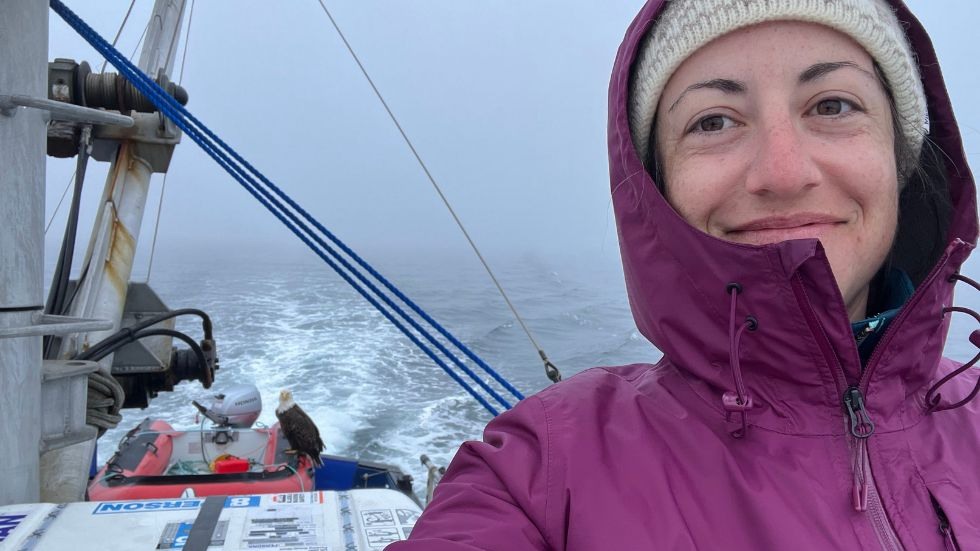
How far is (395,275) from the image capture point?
77.0ft

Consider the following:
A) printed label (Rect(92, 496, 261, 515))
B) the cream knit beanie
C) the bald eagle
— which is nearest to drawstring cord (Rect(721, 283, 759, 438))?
the cream knit beanie

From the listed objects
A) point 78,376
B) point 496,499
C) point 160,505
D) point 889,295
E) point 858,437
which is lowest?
point 160,505

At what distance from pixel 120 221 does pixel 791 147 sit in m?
3.33

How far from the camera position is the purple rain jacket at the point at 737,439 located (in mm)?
683

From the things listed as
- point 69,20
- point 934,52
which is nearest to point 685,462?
point 934,52

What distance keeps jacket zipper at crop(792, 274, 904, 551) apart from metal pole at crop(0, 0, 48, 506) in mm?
1735

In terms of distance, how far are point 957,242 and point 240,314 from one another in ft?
47.1

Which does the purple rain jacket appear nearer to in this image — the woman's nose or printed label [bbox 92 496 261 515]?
the woman's nose

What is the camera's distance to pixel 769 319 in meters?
0.73

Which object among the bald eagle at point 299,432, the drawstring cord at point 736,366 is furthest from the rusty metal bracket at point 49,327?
the bald eagle at point 299,432

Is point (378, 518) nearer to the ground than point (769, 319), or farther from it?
nearer to the ground

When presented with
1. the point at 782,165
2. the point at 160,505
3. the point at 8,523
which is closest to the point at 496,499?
the point at 782,165

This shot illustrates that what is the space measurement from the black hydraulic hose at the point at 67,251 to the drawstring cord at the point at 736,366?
224cm

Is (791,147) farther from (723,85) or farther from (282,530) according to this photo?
(282,530)
